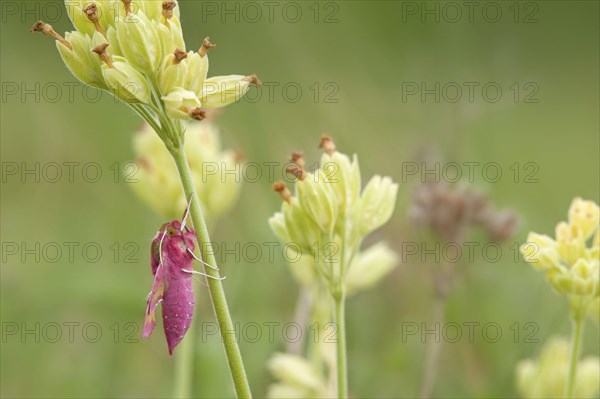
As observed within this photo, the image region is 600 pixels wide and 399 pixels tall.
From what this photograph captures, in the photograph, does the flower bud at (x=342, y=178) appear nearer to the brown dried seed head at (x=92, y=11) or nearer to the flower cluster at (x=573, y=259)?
the flower cluster at (x=573, y=259)

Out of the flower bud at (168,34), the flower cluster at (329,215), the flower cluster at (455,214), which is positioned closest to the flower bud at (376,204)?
the flower cluster at (329,215)

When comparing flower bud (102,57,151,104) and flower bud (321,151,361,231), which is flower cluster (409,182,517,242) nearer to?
flower bud (321,151,361,231)

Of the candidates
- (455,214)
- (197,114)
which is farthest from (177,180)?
(197,114)

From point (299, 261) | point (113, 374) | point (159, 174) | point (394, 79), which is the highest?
point (394, 79)

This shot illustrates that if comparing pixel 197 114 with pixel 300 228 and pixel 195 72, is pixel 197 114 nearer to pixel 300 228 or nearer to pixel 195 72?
pixel 195 72

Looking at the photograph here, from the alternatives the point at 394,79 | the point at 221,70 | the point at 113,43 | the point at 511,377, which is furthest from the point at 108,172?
the point at 113,43

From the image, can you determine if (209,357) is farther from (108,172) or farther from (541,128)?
(541,128)
